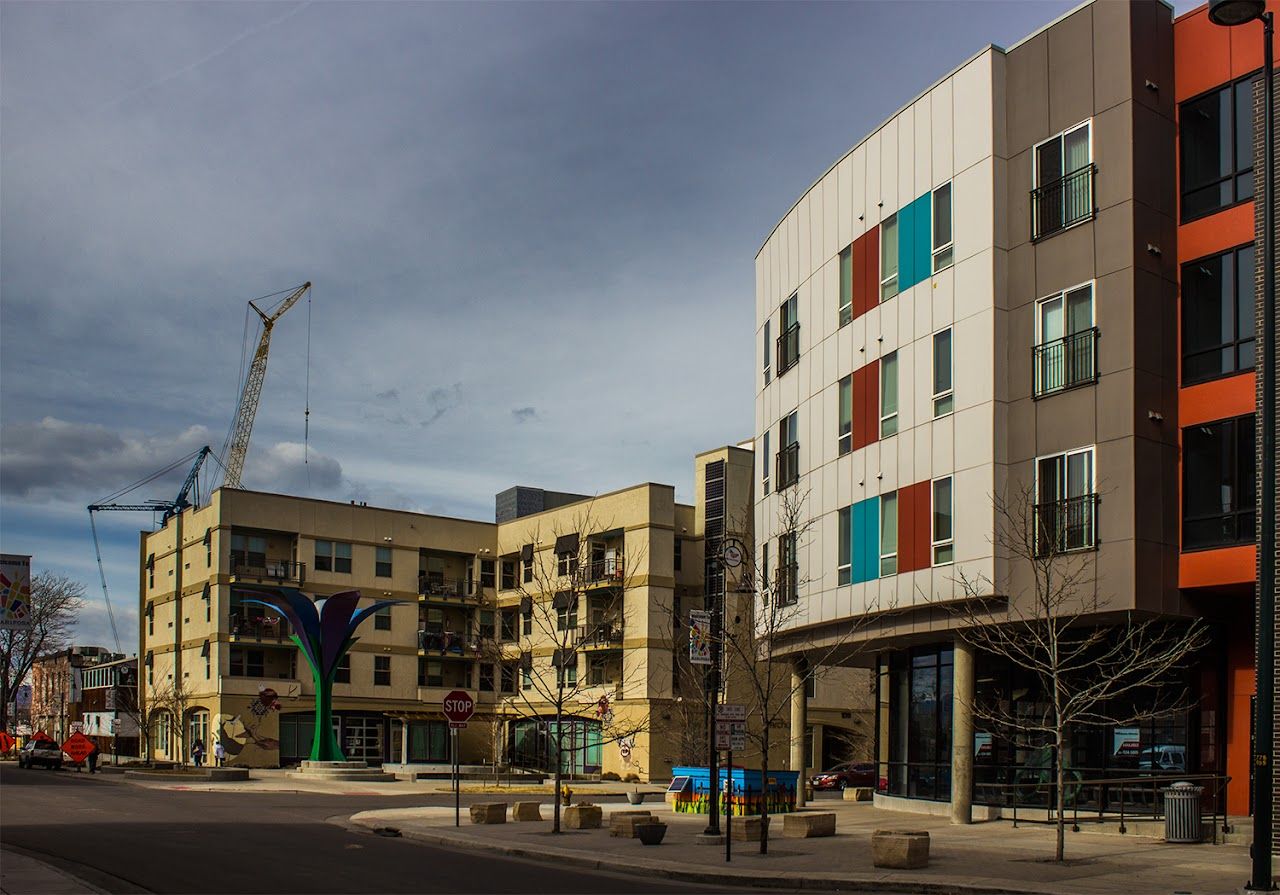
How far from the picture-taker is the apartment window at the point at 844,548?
112 ft

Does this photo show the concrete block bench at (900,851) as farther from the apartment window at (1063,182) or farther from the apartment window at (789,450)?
the apartment window at (789,450)

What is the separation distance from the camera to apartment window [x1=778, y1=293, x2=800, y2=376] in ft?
126

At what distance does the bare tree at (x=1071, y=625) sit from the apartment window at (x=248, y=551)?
169 ft

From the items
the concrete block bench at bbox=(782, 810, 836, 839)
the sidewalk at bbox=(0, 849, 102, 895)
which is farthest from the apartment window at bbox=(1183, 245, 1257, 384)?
the sidewalk at bbox=(0, 849, 102, 895)

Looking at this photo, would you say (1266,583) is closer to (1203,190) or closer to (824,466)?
(1203,190)

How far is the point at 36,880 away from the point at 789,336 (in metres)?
26.9

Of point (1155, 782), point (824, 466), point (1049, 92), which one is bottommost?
point (1155, 782)

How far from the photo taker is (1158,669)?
25297 millimetres

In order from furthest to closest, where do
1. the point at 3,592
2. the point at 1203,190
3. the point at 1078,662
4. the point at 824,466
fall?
the point at 824,466
the point at 1078,662
the point at 1203,190
the point at 3,592

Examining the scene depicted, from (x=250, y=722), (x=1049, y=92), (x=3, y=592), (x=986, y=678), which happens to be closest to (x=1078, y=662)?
(x=986, y=678)

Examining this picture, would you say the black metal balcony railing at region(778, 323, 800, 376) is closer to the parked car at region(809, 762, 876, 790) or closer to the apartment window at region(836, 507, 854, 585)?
the apartment window at region(836, 507, 854, 585)

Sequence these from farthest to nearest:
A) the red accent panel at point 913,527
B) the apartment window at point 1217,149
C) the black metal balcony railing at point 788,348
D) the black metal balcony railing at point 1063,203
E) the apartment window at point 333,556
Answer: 1. the apartment window at point 333,556
2. the black metal balcony railing at point 788,348
3. the red accent panel at point 913,527
4. the black metal balcony railing at point 1063,203
5. the apartment window at point 1217,149

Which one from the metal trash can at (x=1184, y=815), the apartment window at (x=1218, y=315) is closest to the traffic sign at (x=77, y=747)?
the metal trash can at (x=1184, y=815)

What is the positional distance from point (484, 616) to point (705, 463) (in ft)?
60.9
